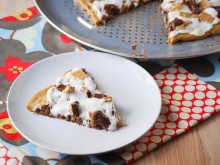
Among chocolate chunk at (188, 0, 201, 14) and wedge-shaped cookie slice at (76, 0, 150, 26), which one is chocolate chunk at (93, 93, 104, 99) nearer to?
wedge-shaped cookie slice at (76, 0, 150, 26)

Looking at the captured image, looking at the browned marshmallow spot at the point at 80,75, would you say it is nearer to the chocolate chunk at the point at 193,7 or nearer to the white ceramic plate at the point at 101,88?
Result: the white ceramic plate at the point at 101,88

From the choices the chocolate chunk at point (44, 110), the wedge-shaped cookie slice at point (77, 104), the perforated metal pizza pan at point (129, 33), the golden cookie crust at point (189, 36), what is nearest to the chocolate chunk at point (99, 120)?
the wedge-shaped cookie slice at point (77, 104)

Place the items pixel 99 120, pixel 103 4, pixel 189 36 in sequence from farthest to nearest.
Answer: pixel 103 4 → pixel 189 36 → pixel 99 120

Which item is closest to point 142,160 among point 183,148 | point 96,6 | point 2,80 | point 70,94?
point 183,148

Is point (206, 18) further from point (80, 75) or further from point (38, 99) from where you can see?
point (38, 99)

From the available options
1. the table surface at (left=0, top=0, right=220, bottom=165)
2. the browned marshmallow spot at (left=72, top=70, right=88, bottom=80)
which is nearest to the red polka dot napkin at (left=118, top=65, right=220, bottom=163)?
the table surface at (left=0, top=0, right=220, bottom=165)

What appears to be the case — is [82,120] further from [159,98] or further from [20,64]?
[20,64]

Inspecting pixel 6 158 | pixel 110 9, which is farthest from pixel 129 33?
pixel 6 158
